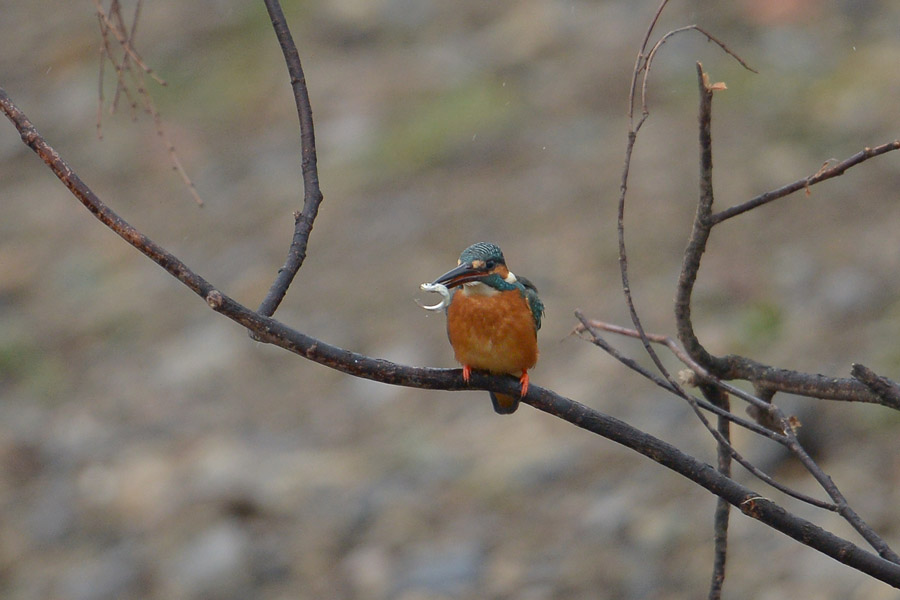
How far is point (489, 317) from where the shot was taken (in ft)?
9.65

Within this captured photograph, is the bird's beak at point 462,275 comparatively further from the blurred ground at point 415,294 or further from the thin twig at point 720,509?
the blurred ground at point 415,294

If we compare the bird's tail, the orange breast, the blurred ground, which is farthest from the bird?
the blurred ground

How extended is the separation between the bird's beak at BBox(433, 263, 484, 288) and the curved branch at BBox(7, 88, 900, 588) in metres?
0.73

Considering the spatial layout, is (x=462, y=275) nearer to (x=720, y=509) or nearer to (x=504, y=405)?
(x=504, y=405)

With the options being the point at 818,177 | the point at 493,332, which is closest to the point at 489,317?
the point at 493,332

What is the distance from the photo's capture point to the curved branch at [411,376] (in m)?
1.85

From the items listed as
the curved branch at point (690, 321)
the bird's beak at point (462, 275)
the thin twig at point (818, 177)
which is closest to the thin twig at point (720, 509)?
the curved branch at point (690, 321)

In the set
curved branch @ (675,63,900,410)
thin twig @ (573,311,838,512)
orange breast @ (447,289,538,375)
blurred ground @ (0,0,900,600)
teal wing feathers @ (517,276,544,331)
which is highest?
blurred ground @ (0,0,900,600)

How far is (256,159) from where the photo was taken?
9.30m

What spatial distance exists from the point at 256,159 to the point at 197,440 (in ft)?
10.9

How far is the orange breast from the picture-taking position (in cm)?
286

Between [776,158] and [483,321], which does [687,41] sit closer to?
[776,158]

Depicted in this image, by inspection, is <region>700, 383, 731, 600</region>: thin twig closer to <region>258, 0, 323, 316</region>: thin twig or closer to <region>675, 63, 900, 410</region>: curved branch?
<region>675, 63, 900, 410</region>: curved branch

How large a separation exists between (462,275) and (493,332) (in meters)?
0.17
